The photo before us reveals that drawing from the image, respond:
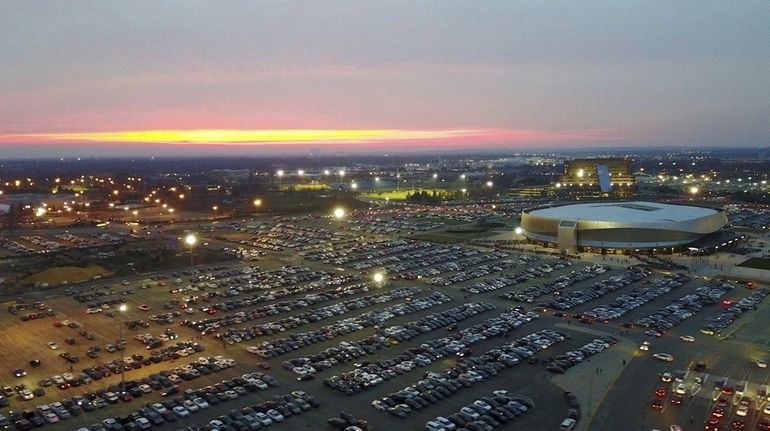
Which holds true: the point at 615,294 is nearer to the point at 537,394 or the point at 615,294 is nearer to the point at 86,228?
the point at 537,394

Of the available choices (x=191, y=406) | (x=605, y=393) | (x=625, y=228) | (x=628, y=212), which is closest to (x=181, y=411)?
(x=191, y=406)

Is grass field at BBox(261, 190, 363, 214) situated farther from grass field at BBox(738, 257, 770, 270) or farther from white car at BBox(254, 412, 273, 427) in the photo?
white car at BBox(254, 412, 273, 427)

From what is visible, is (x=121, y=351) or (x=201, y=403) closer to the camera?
(x=201, y=403)

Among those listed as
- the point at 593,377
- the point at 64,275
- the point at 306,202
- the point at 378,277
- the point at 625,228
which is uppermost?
the point at 625,228

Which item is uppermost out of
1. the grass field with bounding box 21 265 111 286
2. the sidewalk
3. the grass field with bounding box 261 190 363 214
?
the sidewalk

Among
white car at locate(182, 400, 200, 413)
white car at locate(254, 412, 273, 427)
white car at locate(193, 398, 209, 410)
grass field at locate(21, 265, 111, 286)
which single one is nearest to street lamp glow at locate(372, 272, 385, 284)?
grass field at locate(21, 265, 111, 286)

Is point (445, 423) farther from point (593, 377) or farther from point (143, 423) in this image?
point (143, 423)

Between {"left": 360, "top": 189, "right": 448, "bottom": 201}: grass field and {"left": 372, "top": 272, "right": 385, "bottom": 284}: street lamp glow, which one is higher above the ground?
{"left": 372, "top": 272, "right": 385, "bottom": 284}: street lamp glow

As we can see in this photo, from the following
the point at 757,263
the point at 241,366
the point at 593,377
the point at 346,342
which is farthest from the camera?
the point at 757,263

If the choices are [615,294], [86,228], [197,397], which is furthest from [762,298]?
[86,228]
